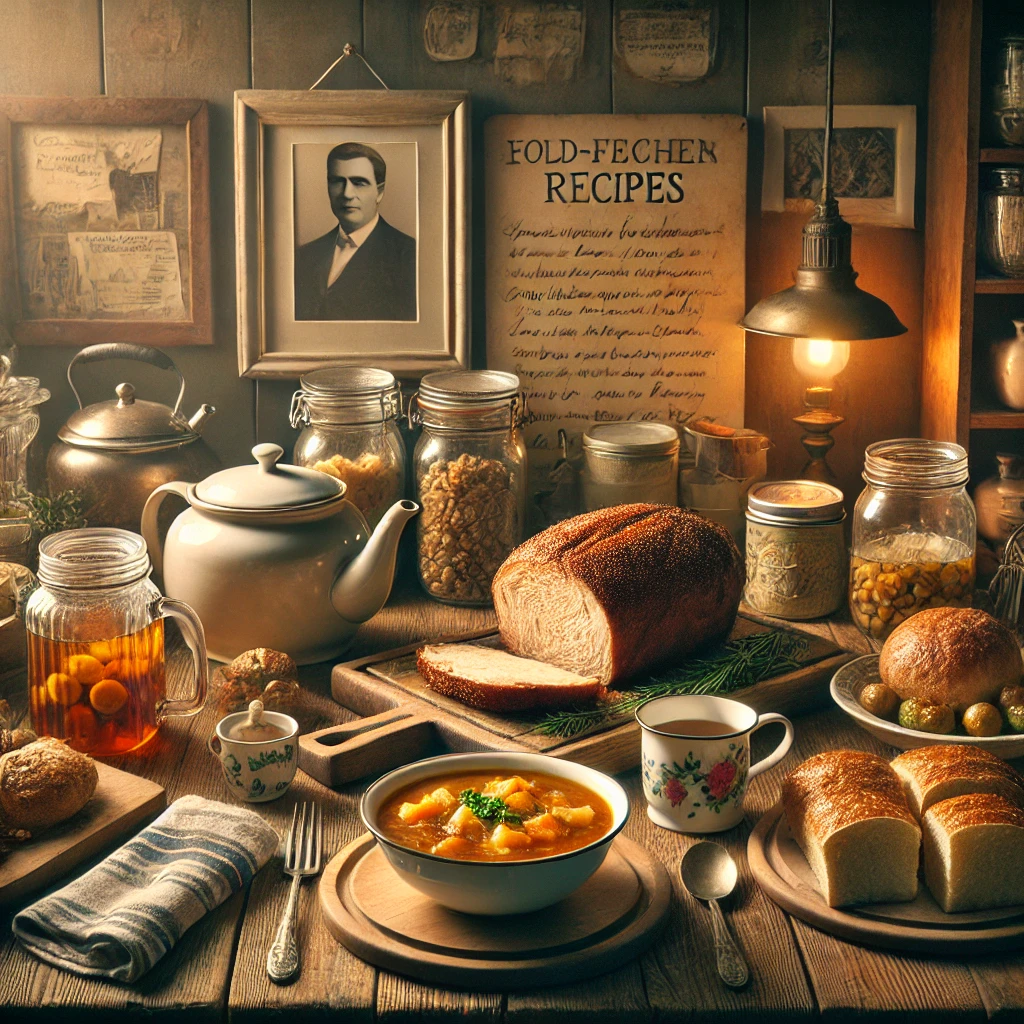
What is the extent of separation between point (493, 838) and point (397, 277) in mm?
1216

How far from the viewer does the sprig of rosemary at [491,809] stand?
1.13 meters

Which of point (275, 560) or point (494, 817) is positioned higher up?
point (275, 560)

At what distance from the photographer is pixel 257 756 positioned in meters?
1.34

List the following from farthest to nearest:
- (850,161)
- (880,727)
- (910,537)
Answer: (850,161) → (910,537) → (880,727)

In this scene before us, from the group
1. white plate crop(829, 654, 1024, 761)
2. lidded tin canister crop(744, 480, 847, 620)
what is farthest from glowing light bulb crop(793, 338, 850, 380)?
white plate crop(829, 654, 1024, 761)

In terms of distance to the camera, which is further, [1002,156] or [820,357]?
[820,357]

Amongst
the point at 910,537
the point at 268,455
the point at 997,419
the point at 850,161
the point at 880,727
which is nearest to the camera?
the point at 880,727

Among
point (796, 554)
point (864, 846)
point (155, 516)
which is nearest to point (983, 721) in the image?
point (864, 846)

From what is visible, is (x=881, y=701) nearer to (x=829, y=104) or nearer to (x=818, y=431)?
(x=818, y=431)

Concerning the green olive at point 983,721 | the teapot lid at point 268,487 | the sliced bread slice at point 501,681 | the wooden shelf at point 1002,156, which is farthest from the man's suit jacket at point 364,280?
the green olive at point 983,721

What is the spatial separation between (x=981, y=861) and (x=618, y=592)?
1.95ft

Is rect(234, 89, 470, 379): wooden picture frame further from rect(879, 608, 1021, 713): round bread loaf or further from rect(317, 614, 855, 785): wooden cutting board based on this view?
rect(879, 608, 1021, 713): round bread loaf

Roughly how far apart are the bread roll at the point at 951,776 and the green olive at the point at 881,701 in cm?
23

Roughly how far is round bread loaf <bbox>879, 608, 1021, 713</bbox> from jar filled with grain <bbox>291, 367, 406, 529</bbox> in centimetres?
83
